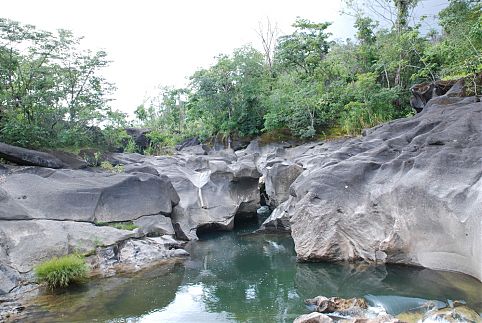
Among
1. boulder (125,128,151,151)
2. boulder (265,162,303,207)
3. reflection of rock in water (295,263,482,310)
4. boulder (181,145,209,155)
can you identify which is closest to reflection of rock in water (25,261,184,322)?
reflection of rock in water (295,263,482,310)

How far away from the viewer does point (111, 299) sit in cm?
1090

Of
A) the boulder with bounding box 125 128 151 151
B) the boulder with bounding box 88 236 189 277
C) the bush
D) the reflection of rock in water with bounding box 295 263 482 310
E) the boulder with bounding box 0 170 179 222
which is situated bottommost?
the reflection of rock in water with bounding box 295 263 482 310

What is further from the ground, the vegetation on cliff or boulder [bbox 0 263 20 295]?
the vegetation on cliff

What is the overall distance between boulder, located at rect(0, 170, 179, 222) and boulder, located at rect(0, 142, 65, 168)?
890mm

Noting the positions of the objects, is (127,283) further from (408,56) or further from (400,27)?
(400,27)

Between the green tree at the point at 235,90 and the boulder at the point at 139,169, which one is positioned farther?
the green tree at the point at 235,90

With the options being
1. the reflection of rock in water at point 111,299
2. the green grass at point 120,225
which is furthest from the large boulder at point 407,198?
the green grass at point 120,225

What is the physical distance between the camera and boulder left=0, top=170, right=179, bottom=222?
548 inches

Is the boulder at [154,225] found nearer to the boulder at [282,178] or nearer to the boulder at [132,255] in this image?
the boulder at [132,255]

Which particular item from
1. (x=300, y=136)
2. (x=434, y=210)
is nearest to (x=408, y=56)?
(x=300, y=136)

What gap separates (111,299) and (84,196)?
5543 millimetres

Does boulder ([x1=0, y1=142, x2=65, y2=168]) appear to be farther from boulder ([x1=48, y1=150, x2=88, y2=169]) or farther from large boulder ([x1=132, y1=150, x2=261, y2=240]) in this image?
large boulder ([x1=132, y1=150, x2=261, y2=240])

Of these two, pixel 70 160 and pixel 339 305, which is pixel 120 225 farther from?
pixel 339 305

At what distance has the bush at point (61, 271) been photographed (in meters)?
11.5
